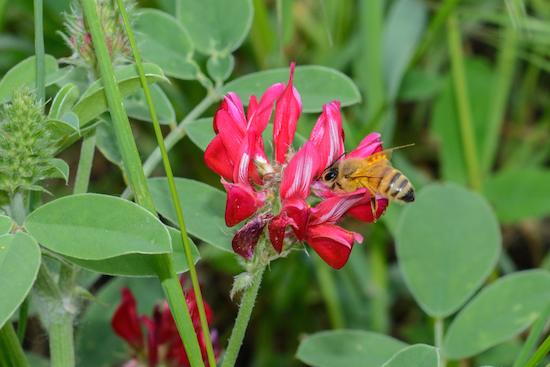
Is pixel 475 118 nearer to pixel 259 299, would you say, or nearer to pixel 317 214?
pixel 259 299

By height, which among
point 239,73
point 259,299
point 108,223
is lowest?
point 259,299

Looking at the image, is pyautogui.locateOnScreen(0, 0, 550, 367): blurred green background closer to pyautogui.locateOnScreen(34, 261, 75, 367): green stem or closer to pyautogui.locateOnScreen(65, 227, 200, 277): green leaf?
pyautogui.locateOnScreen(34, 261, 75, 367): green stem

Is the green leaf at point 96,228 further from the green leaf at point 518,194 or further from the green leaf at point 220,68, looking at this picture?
the green leaf at point 518,194

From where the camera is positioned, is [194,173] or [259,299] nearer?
[259,299]

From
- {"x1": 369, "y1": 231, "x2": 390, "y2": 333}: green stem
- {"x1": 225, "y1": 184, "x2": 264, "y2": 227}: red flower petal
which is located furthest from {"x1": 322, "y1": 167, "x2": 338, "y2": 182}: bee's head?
{"x1": 369, "y1": 231, "x2": 390, "y2": 333}: green stem

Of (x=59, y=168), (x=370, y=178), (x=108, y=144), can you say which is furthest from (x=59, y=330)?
(x=370, y=178)

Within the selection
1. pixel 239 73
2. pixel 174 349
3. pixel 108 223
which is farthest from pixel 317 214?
pixel 239 73
